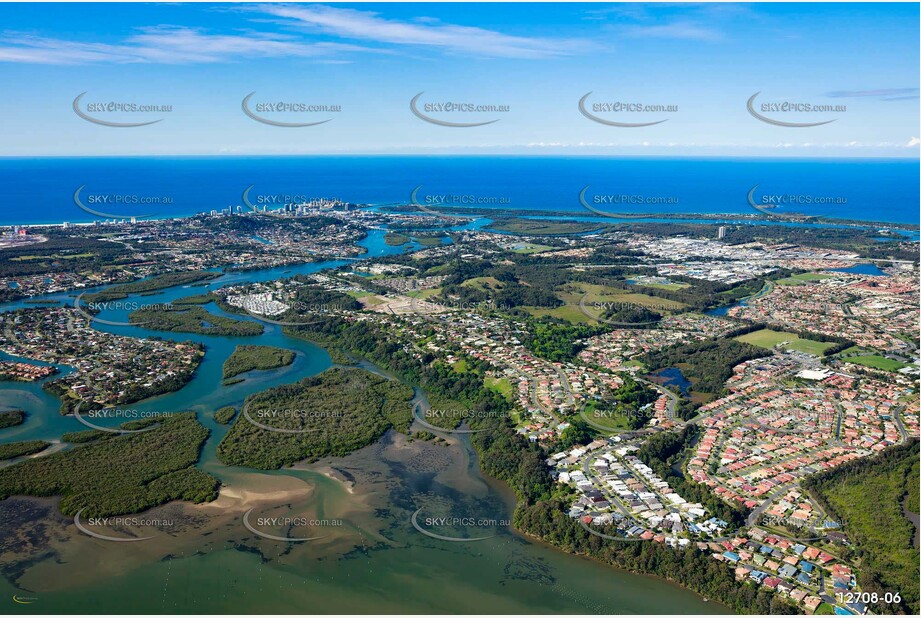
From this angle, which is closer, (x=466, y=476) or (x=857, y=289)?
(x=466, y=476)

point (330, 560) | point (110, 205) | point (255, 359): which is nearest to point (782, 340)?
point (255, 359)

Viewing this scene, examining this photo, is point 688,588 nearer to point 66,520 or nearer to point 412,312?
point 66,520

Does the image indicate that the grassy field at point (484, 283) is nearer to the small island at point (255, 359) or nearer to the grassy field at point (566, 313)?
the grassy field at point (566, 313)

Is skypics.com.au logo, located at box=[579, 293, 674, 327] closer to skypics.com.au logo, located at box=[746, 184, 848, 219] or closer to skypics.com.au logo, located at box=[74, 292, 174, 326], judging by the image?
skypics.com.au logo, located at box=[74, 292, 174, 326]

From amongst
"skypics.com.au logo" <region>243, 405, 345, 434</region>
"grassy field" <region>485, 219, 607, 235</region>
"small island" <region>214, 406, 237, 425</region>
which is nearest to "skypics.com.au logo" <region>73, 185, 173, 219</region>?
"grassy field" <region>485, 219, 607, 235</region>

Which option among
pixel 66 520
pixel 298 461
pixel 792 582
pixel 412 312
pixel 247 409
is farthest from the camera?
pixel 412 312

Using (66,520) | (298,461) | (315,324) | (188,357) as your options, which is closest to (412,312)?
(315,324)

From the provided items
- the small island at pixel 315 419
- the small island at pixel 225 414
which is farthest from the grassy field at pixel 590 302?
the small island at pixel 225 414
